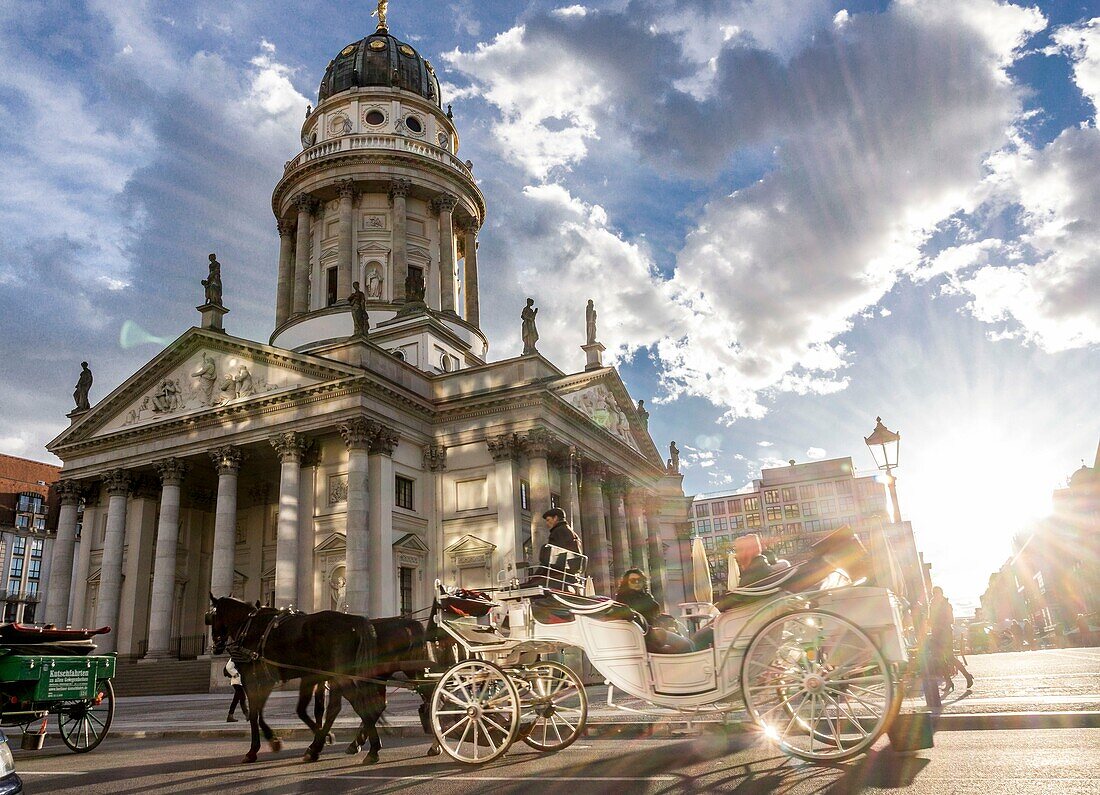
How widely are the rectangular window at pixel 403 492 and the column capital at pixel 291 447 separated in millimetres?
4050

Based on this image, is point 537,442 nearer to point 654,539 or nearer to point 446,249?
point 654,539

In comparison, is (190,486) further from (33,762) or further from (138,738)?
(33,762)

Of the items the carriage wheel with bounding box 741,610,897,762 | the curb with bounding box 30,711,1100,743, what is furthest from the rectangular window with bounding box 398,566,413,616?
the carriage wheel with bounding box 741,610,897,762

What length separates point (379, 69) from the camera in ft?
170

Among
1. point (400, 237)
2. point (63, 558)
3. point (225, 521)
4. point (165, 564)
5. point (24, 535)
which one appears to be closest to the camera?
point (225, 521)

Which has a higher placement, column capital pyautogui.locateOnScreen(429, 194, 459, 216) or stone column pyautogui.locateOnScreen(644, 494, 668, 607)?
column capital pyautogui.locateOnScreen(429, 194, 459, 216)

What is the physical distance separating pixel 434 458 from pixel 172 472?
1142 cm

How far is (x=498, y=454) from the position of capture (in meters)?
33.6

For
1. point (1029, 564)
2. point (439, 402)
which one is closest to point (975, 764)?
point (439, 402)

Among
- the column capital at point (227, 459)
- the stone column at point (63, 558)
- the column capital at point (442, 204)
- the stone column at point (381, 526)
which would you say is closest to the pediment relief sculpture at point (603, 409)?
the stone column at point (381, 526)

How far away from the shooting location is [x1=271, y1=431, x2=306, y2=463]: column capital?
3212cm

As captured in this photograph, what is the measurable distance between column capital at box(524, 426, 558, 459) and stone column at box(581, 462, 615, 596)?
526 centimetres

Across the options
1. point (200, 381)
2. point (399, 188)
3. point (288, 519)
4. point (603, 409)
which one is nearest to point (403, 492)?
point (288, 519)

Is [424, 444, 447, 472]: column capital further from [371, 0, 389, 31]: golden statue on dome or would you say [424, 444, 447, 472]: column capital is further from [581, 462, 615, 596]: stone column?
[371, 0, 389, 31]: golden statue on dome
